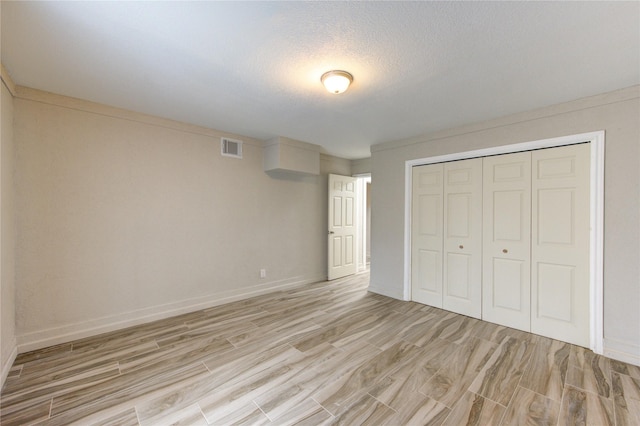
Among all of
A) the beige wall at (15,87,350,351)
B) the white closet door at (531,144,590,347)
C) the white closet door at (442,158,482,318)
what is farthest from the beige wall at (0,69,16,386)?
the white closet door at (531,144,590,347)

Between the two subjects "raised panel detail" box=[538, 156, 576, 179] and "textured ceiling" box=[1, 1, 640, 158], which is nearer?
"textured ceiling" box=[1, 1, 640, 158]

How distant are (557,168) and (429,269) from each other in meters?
1.94

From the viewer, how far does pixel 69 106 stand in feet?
9.11

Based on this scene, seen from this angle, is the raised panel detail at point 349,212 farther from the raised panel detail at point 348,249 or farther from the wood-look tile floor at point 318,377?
the wood-look tile floor at point 318,377

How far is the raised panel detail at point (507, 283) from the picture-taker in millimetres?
3162

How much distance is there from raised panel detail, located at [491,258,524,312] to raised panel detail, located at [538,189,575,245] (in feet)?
1.36

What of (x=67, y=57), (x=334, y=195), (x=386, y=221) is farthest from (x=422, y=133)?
(x=67, y=57)

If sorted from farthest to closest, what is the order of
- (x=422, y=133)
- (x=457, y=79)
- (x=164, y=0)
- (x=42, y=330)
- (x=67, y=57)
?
A: (x=422, y=133) < (x=42, y=330) < (x=457, y=79) < (x=67, y=57) < (x=164, y=0)

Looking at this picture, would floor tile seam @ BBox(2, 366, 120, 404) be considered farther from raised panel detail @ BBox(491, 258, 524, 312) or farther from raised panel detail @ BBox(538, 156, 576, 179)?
raised panel detail @ BBox(538, 156, 576, 179)

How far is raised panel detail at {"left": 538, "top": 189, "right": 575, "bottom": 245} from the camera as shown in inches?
111

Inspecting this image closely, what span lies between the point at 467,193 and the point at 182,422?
3.77 m

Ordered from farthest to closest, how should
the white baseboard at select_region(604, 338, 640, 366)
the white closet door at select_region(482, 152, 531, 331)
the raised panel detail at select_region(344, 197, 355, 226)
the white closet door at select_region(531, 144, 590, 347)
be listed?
the raised panel detail at select_region(344, 197, 355, 226) → the white closet door at select_region(482, 152, 531, 331) → the white closet door at select_region(531, 144, 590, 347) → the white baseboard at select_region(604, 338, 640, 366)

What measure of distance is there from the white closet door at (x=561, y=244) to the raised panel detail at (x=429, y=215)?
1101 mm

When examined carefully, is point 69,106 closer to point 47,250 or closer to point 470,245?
point 47,250
